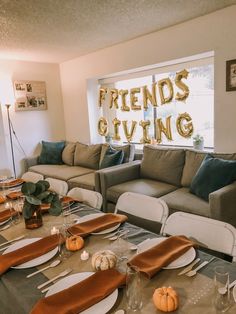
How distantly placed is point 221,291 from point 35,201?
987mm

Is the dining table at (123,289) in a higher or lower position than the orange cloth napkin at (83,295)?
lower

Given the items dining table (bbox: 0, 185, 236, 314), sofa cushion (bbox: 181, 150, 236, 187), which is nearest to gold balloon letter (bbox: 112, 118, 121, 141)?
sofa cushion (bbox: 181, 150, 236, 187)

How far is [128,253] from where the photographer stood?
1171 mm

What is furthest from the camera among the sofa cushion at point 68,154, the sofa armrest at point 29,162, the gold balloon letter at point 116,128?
the sofa armrest at point 29,162

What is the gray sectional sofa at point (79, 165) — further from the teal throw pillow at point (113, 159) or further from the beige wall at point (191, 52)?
the beige wall at point (191, 52)

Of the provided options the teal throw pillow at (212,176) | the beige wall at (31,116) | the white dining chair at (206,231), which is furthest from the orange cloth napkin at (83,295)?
the beige wall at (31,116)

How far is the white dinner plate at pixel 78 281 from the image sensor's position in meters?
0.84

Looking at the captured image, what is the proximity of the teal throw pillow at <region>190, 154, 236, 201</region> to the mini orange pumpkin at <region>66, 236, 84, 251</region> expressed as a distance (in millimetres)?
1481

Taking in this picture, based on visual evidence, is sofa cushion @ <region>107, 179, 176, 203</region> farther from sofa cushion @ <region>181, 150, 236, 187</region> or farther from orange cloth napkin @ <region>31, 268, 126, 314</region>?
orange cloth napkin @ <region>31, 268, 126, 314</region>

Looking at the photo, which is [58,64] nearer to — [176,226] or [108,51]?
[108,51]

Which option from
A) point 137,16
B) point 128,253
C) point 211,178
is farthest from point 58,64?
point 128,253

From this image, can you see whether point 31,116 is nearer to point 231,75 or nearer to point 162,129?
point 162,129

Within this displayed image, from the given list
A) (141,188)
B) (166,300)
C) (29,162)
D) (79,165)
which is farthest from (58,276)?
(29,162)

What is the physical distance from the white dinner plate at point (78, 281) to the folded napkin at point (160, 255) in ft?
0.50
